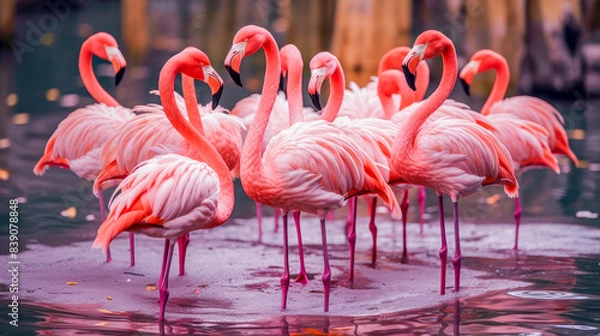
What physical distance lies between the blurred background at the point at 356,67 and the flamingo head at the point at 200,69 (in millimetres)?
2186

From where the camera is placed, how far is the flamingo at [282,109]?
20.5 ft

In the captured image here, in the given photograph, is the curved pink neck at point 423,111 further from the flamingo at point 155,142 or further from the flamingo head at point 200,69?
the flamingo at point 155,142

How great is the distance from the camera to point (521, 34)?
11.7 meters

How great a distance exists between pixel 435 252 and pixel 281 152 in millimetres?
1792

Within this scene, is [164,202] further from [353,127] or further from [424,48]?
[424,48]

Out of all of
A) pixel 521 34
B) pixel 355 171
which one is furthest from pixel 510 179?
pixel 521 34

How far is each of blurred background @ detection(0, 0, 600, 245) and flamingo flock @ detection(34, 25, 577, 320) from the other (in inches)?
37.2

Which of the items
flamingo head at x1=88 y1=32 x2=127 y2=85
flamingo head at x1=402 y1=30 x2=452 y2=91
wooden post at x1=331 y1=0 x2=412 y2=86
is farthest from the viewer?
wooden post at x1=331 y1=0 x2=412 y2=86

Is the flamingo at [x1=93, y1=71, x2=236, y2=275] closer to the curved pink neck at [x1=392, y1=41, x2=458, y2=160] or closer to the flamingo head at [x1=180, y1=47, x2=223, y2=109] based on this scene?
the flamingo head at [x1=180, y1=47, x2=223, y2=109]

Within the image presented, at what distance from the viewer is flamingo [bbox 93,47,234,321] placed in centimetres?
489

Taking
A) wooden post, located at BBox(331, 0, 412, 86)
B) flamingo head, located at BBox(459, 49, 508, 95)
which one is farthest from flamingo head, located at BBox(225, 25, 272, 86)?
wooden post, located at BBox(331, 0, 412, 86)

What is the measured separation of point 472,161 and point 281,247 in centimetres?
170

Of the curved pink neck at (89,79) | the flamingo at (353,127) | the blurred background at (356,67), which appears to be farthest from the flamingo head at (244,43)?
the blurred background at (356,67)

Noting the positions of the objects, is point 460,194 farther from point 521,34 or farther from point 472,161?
point 521,34
